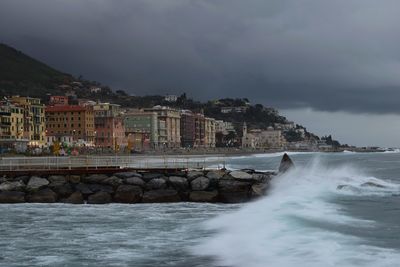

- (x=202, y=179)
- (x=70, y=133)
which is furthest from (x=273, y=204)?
(x=70, y=133)

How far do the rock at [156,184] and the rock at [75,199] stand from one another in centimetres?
359

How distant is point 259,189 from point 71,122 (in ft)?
450

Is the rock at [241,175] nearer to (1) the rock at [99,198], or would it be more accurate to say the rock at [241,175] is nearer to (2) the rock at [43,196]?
(1) the rock at [99,198]

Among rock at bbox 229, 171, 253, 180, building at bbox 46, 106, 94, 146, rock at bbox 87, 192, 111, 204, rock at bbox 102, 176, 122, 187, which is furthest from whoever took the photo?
building at bbox 46, 106, 94, 146

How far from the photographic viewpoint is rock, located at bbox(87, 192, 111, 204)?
29.7m

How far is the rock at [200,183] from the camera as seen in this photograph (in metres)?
30.4

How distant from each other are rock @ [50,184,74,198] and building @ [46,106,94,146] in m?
129

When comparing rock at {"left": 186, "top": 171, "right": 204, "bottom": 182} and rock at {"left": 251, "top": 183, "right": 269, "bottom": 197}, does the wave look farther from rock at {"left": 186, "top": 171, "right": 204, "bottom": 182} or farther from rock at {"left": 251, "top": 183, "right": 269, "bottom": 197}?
rock at {"left": 186, "top": 171, "right": 204, "bottom": 182}

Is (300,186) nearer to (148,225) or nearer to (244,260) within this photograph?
(148,225)

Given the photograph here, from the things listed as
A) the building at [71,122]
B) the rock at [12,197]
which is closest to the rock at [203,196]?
the rock at [12,197]

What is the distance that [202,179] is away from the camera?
101ft

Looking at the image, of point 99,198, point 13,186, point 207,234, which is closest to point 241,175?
point 99,198

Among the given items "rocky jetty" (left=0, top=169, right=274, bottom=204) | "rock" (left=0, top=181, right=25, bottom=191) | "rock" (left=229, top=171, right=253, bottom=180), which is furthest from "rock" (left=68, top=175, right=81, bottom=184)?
"rock" (left=229, top=171, right=253, bottom=180)

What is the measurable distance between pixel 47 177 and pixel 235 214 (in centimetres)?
1336
